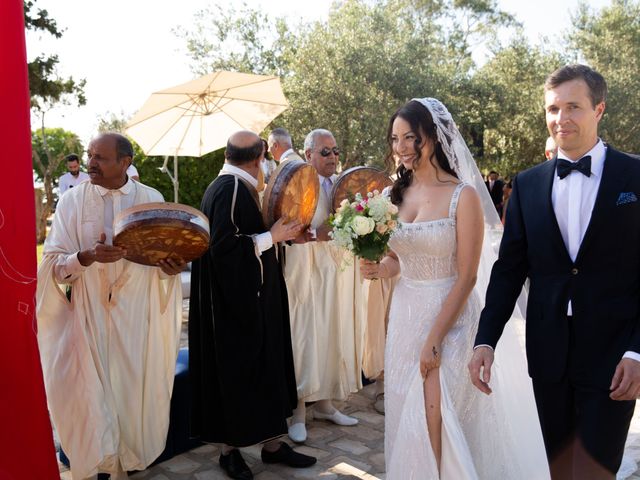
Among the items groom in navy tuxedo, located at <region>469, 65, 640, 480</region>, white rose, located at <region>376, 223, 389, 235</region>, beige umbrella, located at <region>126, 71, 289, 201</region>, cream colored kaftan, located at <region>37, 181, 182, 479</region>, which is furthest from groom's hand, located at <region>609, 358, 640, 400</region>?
beige umbrella, located at <region>126, 71, 289, 201</region>

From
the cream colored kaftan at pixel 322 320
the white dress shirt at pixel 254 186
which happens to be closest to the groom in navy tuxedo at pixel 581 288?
the white dress shirt at pixel 254 186

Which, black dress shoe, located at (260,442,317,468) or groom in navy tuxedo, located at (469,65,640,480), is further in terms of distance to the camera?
black dress shoe, located at (260,442,317,468)

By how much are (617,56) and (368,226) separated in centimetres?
2705

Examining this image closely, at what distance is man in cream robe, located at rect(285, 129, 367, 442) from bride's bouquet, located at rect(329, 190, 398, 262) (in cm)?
193

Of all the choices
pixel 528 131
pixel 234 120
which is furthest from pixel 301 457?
pixel 528 131

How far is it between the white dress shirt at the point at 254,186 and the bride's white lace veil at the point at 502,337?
4.54ft

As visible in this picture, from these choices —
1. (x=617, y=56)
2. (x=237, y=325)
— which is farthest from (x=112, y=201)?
(x=617, y=56)

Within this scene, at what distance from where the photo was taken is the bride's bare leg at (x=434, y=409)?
3231mm

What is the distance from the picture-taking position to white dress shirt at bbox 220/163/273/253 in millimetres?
4355

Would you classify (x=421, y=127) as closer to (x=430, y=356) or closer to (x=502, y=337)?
(x=430, y=356)

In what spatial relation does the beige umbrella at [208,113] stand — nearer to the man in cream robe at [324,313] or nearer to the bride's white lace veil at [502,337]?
the man in cream robe at [324,313]

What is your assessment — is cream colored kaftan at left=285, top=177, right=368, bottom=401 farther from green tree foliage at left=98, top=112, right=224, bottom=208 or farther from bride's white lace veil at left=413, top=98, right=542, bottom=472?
green tree foliage at left=98, top=112, right=224, bottom=208

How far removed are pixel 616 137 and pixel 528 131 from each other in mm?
3517

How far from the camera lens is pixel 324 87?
20.9m
